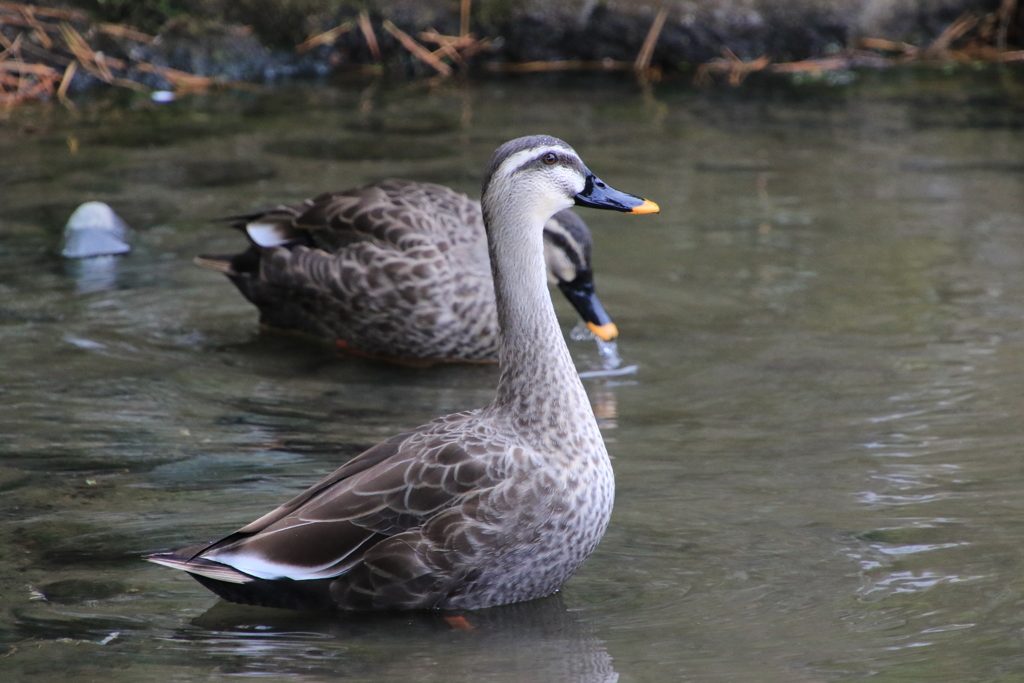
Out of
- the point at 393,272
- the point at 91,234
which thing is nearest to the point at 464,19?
the point at 91,234

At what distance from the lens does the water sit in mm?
3865

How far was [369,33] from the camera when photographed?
13688mm

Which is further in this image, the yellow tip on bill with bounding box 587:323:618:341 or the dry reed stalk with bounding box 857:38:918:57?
the dry reed stalk with bounding box 857:38:918:57

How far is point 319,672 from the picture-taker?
366cm

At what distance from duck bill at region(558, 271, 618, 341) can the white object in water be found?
3.02 metres

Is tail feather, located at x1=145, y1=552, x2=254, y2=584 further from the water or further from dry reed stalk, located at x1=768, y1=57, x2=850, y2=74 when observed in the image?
dry reed stalk, located at x1=768, y1=57, x2=850, y2=74

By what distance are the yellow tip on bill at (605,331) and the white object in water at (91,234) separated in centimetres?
325

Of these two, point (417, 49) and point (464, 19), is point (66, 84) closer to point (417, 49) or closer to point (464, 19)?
point (417, 49)

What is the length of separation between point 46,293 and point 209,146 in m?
3.45

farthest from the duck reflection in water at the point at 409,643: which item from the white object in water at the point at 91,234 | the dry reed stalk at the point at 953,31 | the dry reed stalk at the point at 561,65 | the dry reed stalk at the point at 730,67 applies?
the dry reed stalk at the point at 953,31

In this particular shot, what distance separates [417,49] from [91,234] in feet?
20.1

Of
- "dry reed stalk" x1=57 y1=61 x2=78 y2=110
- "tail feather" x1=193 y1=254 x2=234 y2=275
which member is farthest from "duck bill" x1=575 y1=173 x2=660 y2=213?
"dry reed stalk" x1=57 y1=61 x2=78 y2=110

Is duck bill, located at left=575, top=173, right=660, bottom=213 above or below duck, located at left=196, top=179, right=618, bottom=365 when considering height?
above

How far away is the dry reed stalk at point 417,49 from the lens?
531 inches
